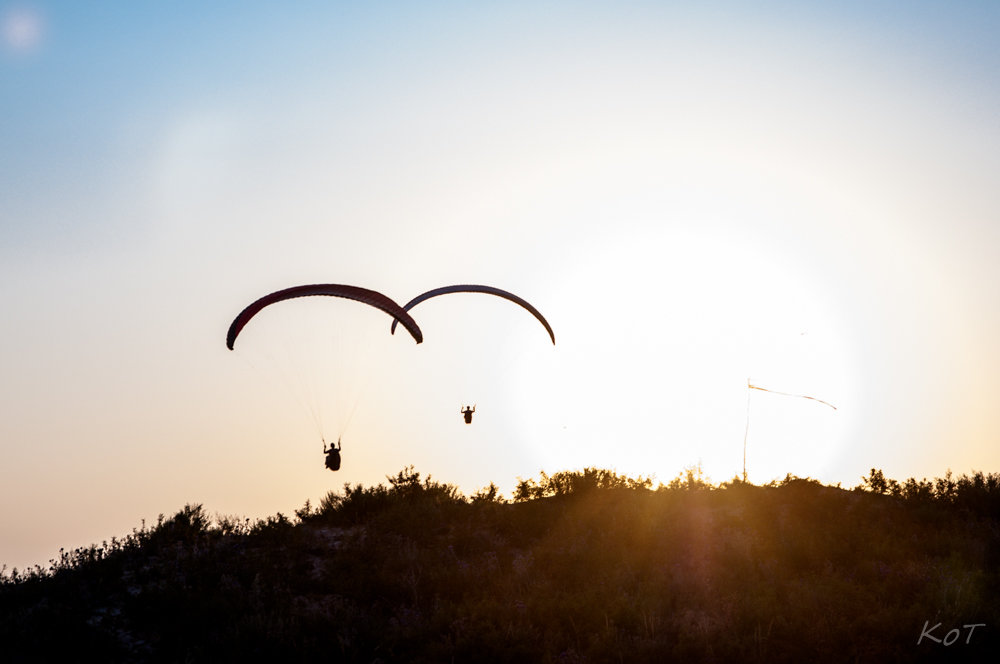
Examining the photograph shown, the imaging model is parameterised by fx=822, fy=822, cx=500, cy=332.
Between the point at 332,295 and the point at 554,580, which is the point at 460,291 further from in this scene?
the point at 554,580

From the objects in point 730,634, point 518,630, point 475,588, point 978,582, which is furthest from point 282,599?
point 978,582

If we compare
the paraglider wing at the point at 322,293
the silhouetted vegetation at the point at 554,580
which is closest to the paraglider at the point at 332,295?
the paraglider wing at the point at 322,293

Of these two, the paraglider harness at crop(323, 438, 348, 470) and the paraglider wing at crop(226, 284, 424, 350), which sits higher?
the paraglider wing at crop(226, 284, 424, 350)

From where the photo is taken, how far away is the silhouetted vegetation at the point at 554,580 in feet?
46.5

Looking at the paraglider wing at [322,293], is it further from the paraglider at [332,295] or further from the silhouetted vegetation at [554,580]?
the silhouetted vegetation at [554,580]

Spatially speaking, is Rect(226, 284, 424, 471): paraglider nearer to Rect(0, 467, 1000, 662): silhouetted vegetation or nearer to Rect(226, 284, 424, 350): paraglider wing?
Rect(226, 284, 424, 350): paraglider wing

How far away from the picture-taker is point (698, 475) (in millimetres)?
23391

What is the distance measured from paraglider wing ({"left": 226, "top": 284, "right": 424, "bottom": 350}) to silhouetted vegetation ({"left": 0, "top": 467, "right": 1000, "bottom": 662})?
4753 mm

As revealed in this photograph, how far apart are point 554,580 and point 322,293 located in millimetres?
8940

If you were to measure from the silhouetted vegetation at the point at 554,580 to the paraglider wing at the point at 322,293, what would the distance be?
15.6 feet

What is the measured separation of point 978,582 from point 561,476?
1038 cm

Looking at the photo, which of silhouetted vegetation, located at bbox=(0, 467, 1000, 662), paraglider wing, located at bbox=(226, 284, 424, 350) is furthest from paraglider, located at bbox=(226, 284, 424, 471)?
silhouetted vegetation, located at bbox=(0, 467, 1000, 662)

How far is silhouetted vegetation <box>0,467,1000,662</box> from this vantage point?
46.5ft

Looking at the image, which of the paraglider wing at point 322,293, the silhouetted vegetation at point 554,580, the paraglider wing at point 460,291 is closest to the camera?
the silhouetted vegetation at point 554,580
